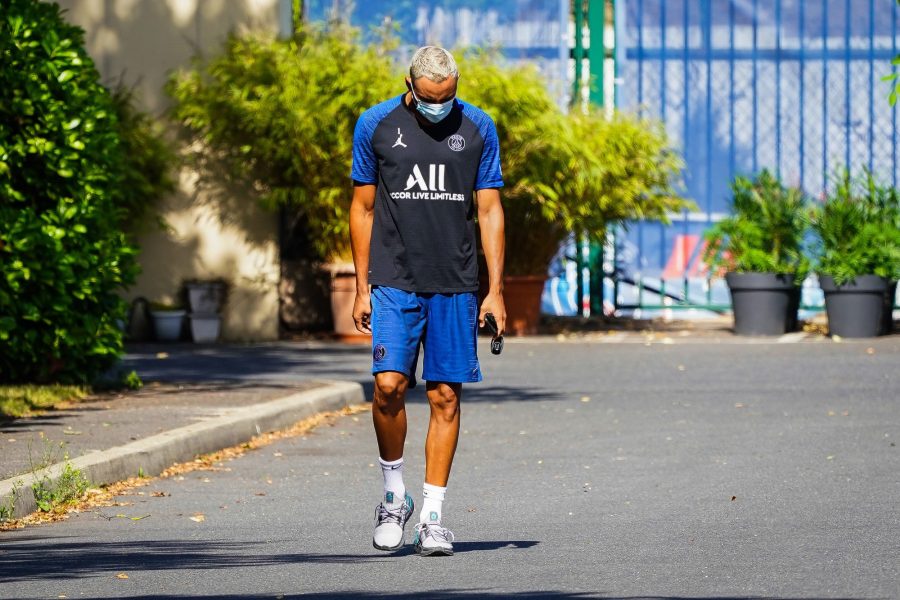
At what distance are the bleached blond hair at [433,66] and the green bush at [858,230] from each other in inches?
500

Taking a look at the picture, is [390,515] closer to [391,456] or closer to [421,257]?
[391,456]

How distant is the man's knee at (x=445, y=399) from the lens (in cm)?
646

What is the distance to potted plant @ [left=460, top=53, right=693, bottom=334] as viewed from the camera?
697 inches

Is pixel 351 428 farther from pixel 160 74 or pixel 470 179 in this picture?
pixel 160 74

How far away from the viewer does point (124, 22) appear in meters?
18.5

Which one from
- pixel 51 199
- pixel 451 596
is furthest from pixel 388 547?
pixel 51 199

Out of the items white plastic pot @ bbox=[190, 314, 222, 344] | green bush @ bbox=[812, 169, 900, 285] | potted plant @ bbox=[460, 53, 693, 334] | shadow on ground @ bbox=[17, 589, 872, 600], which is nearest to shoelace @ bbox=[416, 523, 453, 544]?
shadow on ground @ bbox=[17, 589, 872, 600]

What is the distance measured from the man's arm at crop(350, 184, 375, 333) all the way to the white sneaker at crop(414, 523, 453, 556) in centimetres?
85

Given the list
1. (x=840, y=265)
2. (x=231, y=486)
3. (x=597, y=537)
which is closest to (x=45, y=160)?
(x=231, y=486)

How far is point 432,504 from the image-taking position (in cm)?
634

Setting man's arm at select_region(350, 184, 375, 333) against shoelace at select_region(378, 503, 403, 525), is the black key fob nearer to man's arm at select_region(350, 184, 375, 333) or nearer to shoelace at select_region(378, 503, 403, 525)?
man's arm at select_region(350, 184, 375, 333)

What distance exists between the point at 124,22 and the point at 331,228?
3150 millimetres

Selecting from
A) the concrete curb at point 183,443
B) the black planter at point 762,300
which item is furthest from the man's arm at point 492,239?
the black planter at point 762,300

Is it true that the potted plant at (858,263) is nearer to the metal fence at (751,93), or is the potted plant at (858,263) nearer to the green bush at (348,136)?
the metal fence at (751,93)
